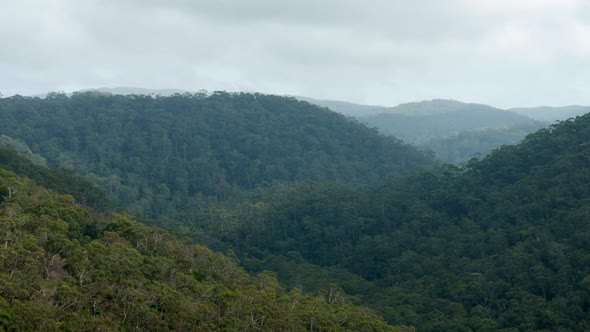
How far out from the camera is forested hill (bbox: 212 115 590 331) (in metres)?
31.2

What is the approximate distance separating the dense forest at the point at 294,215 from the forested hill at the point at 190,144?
236 mm

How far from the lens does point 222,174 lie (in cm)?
6788

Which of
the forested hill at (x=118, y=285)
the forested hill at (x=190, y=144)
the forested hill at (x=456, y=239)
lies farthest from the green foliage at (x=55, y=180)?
the forested hill at (x=190, y=144)

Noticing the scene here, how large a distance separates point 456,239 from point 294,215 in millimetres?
14032

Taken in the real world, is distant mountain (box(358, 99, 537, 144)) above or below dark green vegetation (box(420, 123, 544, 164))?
above

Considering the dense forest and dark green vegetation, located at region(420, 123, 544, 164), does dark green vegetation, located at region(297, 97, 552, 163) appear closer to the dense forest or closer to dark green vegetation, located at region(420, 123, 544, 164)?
dark green vegetation, located at region(420, 123, 544, 164)

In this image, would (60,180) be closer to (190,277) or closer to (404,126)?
(190,277)

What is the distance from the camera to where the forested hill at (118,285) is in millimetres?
17719

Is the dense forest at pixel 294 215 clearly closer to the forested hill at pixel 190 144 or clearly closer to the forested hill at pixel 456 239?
the forested hill at pixel 456 239

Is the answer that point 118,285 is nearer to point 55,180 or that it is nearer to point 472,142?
point 55,180

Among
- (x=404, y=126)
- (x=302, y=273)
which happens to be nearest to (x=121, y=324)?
(x=302, y=273)

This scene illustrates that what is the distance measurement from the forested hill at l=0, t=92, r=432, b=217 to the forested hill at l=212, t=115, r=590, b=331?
10.9 metres

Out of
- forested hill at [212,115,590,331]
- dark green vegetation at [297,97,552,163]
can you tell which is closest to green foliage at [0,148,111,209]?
forested hill at [212,115,590,331]

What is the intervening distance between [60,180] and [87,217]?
41.9 ft
